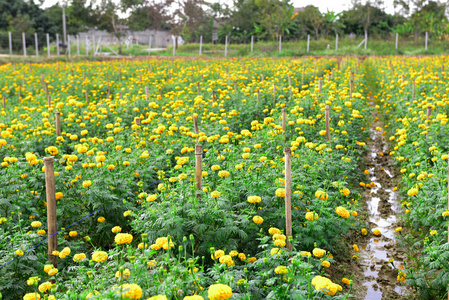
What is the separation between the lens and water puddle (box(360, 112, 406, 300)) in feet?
13.4

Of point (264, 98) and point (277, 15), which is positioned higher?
point (277, 15)

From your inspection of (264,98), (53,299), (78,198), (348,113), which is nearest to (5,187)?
(78,198)

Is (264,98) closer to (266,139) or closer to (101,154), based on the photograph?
(266,139)

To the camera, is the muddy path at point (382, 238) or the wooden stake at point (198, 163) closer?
the wooden stake at point (198, 163)

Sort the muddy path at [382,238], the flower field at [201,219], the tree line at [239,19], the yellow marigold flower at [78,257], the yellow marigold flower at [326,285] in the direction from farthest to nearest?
1. the tree line at [239,19]
2. the muddy path at [382,238]
3. the yellow marigold flower at [78,257]
4. the flower field at [201,219]
5. the yellow marigold flower at [326,285]

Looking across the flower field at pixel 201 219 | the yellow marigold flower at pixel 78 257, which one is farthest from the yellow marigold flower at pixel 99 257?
the yellow marigold flower at pixel 78 257

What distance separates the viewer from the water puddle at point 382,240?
4.10 m

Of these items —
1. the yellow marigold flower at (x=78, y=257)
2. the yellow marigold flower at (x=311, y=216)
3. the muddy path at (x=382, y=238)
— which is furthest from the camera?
the muddy path at (x=382, y=238)

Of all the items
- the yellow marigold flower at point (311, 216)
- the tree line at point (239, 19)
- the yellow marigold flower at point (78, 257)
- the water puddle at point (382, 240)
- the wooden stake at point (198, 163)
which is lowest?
the water puddle at point (382, 240)

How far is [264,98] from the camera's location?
9570mm

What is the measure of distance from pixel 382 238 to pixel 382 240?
0.05 metres

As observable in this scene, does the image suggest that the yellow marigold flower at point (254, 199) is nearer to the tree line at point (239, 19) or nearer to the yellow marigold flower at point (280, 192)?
the yellow marigold flower at point (280, 192)

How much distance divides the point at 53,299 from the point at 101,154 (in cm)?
237

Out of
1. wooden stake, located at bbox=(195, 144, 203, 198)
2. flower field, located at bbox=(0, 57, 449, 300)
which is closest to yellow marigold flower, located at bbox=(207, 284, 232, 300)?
flower field, located at bbox=(0, 57, 449, 300)
